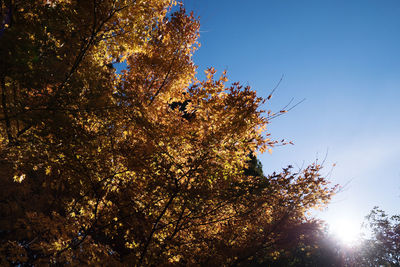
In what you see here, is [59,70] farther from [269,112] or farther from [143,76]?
[269,112]

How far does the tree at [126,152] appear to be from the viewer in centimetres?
362

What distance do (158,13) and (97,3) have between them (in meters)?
2.68

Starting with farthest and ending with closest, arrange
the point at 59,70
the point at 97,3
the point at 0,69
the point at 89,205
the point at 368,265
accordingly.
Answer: the point at 368,265, the point at 89,205, the point at 97,3, the point at 59,70, the point at 0,69

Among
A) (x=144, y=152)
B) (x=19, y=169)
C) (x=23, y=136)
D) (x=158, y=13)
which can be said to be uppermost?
(x=158, y=13)

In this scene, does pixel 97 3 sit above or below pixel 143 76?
below

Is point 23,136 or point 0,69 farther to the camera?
point 23,136

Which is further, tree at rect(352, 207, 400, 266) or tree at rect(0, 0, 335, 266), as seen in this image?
tree at rect(352, 207, 400, 266)

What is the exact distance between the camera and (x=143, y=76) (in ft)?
21.0

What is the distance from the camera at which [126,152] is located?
15.1ft

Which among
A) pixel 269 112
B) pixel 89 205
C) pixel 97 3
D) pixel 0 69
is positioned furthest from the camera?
pixel 89 205

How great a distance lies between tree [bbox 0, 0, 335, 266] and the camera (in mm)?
3615

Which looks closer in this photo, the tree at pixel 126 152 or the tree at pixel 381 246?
the tree at pixel 126 152

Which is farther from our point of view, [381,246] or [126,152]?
[381,246]

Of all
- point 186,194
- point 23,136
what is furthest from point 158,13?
point 186,194
